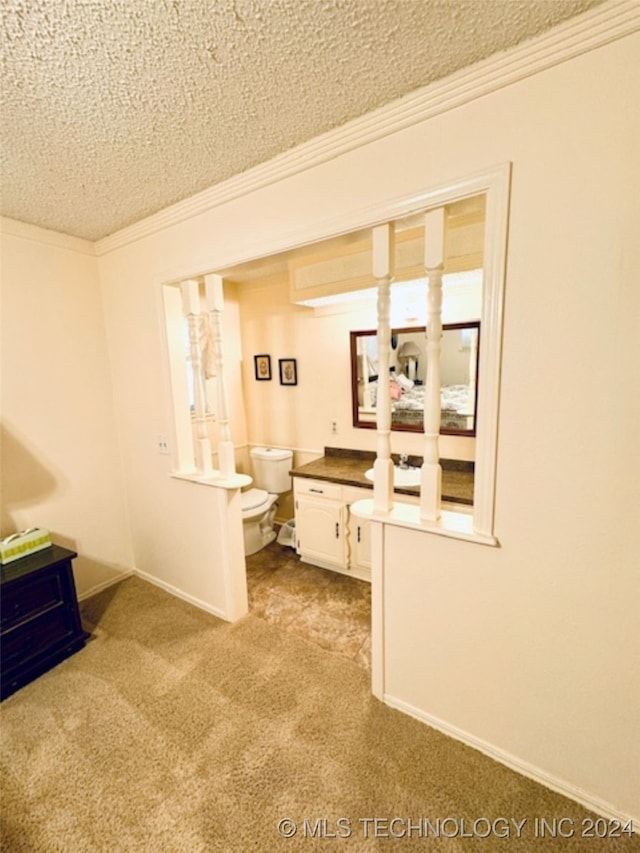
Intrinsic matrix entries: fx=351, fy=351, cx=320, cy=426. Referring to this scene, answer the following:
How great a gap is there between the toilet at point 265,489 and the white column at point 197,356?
35.6 inches

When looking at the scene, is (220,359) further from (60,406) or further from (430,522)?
(430,522)

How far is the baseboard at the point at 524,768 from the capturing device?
117 centimetres

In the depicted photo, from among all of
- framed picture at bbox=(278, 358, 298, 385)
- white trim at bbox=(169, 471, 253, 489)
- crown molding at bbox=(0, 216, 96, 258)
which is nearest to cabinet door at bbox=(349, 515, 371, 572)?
white trim at bbox=(169, 471, 253, 489)

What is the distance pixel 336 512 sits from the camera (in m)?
2.54

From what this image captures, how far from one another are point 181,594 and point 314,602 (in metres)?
0.92

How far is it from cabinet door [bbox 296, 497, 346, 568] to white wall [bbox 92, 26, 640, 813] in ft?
3.47

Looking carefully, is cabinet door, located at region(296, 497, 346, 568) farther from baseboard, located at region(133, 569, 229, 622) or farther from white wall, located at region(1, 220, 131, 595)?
white wall, located at region(1, 220, 131, 595)

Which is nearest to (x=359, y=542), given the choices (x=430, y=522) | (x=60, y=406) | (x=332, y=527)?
(x=332, y=527)

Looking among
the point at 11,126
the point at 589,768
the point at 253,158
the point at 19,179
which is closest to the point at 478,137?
the point at 253,158

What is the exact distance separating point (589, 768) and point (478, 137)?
6.94 ft

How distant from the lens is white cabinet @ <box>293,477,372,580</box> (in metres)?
2.51

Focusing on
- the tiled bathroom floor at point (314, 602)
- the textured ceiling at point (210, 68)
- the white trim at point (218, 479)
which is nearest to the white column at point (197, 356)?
the white trim at point (218, 479)

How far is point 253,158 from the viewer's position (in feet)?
4.93

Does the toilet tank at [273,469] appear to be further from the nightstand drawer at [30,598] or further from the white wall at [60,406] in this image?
the nightstand drawer at [30,598]
